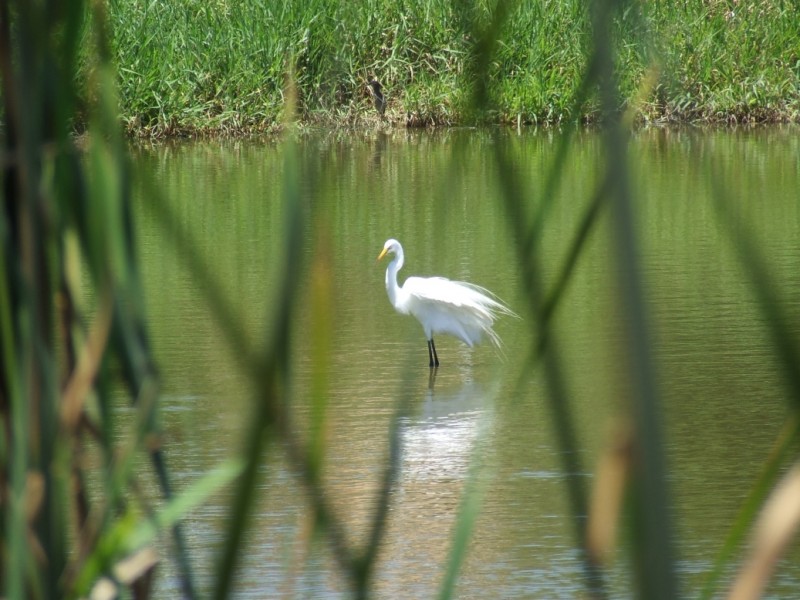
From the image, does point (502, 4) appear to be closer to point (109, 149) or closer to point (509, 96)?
point (109, 149)

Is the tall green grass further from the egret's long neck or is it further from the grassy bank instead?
the grassy bank

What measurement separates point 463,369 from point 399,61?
36.8 ft

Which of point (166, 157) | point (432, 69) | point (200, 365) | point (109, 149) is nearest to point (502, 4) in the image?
point (109, 149)

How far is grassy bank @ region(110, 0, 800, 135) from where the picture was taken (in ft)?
57.5

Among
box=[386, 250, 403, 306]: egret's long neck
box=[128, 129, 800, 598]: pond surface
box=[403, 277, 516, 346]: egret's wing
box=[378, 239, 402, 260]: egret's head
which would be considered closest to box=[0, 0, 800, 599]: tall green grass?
box=[128, 129, 800, 598]: pond surface

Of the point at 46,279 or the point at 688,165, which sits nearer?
the point at 46,279

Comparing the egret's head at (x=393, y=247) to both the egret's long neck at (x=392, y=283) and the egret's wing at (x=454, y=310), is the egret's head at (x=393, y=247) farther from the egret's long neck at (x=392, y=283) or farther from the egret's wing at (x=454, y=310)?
the egret's wing at (x=454, y=310)

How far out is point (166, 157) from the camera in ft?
54.3

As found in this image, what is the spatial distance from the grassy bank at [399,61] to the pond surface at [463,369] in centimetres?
395

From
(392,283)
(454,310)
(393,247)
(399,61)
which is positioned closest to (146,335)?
(454,310)

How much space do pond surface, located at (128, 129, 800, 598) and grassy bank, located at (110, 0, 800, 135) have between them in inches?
155

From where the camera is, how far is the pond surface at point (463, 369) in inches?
42.6

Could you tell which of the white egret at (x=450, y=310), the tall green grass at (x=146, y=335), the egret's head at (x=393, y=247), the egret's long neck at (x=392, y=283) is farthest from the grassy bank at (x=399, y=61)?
the tall green grass at (x=146, y=335)

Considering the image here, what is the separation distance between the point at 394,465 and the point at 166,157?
52.4 feet
